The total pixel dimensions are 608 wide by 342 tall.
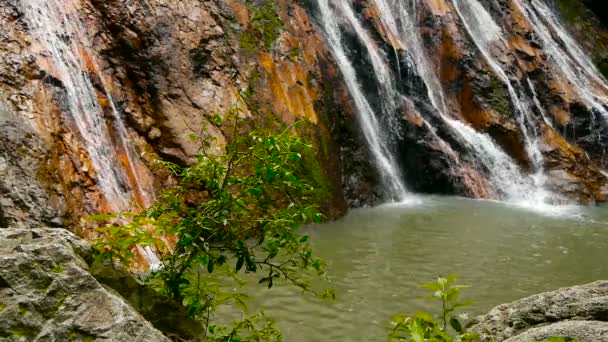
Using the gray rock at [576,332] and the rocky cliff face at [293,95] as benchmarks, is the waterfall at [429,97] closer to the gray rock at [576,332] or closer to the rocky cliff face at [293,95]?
the rocky cliff face at [293,95]

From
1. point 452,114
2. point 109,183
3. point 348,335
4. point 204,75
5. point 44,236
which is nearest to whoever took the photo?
point 44,236

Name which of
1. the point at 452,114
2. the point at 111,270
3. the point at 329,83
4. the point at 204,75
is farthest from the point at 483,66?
the point at 111,270

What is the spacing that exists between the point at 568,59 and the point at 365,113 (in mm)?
13642

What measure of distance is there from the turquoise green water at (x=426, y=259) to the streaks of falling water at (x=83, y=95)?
2978 millimetres

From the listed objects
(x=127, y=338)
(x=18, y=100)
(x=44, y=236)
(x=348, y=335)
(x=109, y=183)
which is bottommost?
(x=348, y=335)

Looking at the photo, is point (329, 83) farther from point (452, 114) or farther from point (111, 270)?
point (111, 270)

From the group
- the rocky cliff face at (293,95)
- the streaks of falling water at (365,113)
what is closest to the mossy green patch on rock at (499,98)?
the rocky cliff face at (293,95)

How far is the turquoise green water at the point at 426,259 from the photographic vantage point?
660cm

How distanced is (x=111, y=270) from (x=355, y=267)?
619cm

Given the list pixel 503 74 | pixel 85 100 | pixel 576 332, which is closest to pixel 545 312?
pixel 576 332

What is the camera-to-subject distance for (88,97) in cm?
913

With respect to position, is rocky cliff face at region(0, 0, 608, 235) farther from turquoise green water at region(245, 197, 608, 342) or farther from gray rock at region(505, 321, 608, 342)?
gray rock at region(505, 321, 608, 342)

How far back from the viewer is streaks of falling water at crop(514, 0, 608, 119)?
72.9 feet

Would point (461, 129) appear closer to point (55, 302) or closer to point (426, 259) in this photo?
point (426, 259)
